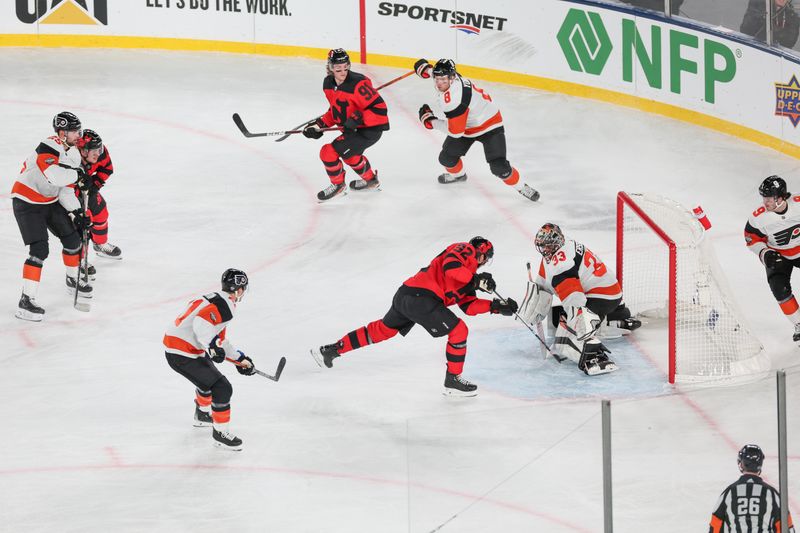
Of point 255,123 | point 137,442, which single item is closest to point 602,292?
point 137,442

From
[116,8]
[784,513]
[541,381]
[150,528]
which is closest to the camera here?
[784,513]

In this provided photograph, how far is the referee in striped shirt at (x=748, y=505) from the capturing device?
5000mm

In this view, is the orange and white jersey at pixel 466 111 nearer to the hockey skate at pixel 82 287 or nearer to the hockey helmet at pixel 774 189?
the hockey helmet at pixel 774 189

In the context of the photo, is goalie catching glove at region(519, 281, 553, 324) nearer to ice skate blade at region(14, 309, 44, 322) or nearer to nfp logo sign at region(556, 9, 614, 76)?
ice skate blade at region(14, 309, 44, 322)

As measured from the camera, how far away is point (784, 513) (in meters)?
5.08

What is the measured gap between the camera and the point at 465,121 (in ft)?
31.2

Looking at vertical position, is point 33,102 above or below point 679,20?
below

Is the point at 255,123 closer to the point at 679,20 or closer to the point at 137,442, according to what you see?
the point at 679,20

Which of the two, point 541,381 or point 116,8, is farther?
point 116,8

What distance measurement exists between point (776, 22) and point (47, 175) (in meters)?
5.18

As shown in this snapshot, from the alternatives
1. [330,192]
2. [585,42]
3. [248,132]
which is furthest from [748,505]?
[585,42]

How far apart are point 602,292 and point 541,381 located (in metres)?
0.65

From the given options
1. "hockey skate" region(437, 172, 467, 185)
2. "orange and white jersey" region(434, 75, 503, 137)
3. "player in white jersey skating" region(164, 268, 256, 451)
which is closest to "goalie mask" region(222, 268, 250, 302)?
"player in white jersey skating" region(164, 268, 256, 451)

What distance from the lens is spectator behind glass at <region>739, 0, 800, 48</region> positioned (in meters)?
10.2
